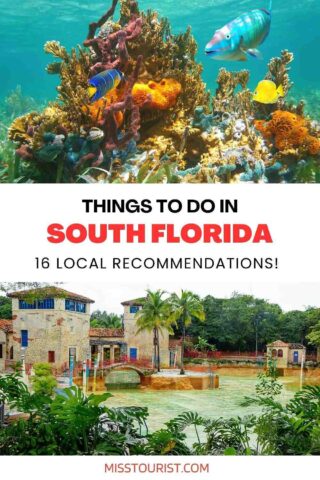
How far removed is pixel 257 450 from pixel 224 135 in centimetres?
203

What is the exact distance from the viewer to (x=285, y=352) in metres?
4.05

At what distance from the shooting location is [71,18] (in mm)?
3916

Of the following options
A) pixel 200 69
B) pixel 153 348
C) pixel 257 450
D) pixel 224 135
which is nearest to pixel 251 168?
pixel 224 135

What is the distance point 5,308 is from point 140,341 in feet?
2.99

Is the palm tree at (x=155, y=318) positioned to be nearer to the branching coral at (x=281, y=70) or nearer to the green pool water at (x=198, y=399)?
the green pool water at (x=198, y=399)

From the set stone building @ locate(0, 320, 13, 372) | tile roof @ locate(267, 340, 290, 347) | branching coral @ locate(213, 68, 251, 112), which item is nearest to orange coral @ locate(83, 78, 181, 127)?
branching coral @ locate(213, 68, 251, 112)

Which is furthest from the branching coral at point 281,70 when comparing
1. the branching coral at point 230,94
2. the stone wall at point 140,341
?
the stone wall at point 140,341

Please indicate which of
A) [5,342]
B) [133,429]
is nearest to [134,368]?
[133,429]

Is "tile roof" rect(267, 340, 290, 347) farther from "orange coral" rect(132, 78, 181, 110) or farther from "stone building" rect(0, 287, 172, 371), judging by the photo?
"orange coral" rect(132, 78, 181, 110)

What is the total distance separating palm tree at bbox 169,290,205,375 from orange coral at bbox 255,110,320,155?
1149 mm

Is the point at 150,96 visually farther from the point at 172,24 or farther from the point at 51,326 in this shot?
the point at 51,326

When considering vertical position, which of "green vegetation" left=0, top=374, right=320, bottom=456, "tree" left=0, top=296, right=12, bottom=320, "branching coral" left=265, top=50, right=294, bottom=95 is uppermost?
"branching coral" left=265, top=50, right=294, bottom=95

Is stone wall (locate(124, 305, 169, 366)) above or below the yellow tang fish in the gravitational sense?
below

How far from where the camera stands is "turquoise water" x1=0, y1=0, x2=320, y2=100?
12.8 feet
